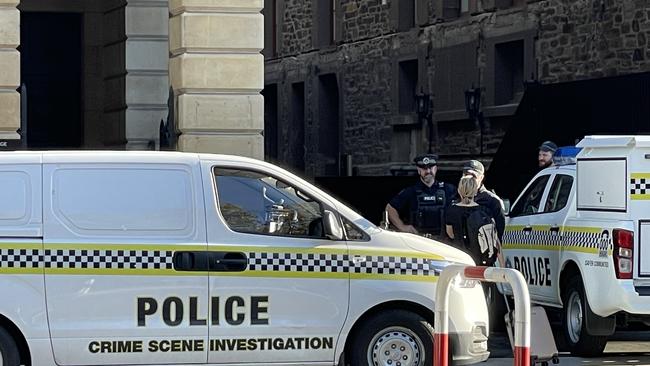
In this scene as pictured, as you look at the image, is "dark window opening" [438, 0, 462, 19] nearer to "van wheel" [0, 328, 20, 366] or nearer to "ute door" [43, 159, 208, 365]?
"ute door" [43, 159, 208, 365]

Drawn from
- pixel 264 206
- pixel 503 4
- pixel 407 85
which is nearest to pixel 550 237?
pixel 264 206

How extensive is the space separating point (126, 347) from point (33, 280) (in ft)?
2.62

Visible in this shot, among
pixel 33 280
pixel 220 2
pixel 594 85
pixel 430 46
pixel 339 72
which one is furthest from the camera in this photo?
pixel 339 72

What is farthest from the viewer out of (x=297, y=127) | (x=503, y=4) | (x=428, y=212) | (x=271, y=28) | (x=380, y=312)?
(x=271, y=28)

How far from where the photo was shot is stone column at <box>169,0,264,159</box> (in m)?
19.5

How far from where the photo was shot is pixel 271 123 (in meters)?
42.8

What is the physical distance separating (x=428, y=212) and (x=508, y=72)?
17.0 meters

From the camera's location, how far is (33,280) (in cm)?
1093

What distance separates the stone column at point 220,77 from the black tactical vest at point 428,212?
5188 millimetres

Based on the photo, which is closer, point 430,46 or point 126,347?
point 126,347

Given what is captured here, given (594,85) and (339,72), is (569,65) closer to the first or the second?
(594,85)

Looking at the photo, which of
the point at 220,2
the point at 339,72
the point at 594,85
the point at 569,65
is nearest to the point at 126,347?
the point at 220,2

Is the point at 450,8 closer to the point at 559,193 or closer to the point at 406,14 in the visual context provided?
the point at 406,14

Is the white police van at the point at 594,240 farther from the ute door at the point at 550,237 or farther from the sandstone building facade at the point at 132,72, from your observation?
the sandstone building facade at the point at 132,72
